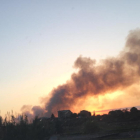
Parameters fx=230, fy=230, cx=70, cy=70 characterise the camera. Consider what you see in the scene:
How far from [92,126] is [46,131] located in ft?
43.6

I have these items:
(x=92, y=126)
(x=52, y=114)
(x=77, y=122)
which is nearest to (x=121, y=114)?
(x=77, y=122)

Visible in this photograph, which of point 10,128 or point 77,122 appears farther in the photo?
point 77,122

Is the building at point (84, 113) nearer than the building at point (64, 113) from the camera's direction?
No

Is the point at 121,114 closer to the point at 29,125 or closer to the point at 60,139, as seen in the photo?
the point at 60,139

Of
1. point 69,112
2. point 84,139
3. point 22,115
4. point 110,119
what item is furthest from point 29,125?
point 69,112

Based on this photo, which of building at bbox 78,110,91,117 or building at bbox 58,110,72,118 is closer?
building at bbox 58,110,72,118

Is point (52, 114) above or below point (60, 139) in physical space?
above

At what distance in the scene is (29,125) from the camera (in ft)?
108

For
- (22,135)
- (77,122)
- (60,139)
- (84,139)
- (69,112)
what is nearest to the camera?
(22,135)

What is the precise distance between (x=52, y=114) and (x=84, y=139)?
4819 centimetres

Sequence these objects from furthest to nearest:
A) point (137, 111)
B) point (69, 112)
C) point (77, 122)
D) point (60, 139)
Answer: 1. point (69, 112)
2. point (77, 122)
3. point (137, 111)
4. point (60, 139)

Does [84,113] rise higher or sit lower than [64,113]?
lower

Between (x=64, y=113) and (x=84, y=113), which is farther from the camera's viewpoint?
(x=84, y=113)

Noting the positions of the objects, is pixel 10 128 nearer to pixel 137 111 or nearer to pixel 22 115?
pixel 22 115
